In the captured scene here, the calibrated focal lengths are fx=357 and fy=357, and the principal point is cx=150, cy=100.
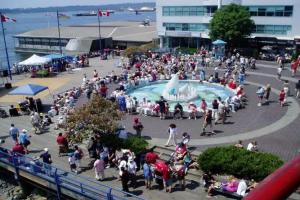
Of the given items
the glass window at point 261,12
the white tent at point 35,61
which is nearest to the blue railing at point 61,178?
the white tent at point 35,61

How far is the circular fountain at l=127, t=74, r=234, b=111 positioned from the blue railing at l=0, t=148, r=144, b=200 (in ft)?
41.2

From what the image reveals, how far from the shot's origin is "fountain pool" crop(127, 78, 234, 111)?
30078 mm

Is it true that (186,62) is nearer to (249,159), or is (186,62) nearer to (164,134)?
(164,134)

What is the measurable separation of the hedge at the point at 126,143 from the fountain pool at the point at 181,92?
9191 millimetres

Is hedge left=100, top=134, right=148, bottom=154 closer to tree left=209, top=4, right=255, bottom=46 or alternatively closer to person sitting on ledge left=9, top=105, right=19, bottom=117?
person sitting on ledge left=9, top=105, right=19, bottom=117

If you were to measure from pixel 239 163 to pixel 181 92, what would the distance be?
1548 cm

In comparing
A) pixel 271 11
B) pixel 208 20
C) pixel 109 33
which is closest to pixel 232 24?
pixel 271 11

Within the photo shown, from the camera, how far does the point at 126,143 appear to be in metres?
18.5

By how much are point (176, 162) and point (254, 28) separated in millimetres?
39195

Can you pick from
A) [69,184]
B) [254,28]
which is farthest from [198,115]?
[254,28]

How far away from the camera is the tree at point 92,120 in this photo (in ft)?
62.4

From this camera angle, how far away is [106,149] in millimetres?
17750

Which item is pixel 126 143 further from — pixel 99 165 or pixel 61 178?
pixel 61 178

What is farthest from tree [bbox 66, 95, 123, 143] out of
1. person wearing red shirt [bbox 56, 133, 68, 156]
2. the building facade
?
the building facade
